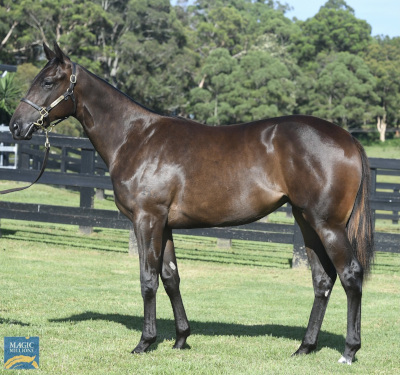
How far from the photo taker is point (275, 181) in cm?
538

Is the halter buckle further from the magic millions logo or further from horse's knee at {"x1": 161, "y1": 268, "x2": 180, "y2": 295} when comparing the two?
the magic millions logo

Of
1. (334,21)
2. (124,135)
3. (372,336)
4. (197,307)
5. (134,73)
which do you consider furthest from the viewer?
(334,21)

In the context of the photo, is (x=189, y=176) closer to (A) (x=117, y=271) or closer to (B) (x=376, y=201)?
(A) (x=117, y=271)

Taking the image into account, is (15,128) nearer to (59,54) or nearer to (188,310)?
(59,54)

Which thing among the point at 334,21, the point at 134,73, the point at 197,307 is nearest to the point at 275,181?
the point at 197,307

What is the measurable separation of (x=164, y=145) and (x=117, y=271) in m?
4.34

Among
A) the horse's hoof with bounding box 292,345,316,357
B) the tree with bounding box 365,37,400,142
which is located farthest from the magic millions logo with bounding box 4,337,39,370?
the tree with bounding box 365,37,400,142

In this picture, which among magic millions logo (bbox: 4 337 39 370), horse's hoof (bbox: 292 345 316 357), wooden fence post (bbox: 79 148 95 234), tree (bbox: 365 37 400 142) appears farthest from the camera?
tree (bbox: 365 37 400 142)

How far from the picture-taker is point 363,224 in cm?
550

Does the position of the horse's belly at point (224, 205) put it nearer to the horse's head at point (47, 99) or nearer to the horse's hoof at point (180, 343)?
the horse's hoof at point (180, 343)

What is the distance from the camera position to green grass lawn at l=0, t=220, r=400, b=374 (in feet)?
17.1

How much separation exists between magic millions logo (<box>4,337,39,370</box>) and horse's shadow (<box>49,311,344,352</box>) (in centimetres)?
132

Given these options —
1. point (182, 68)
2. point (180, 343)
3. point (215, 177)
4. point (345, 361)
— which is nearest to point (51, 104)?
point (215, 177)

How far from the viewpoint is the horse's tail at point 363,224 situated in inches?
214
